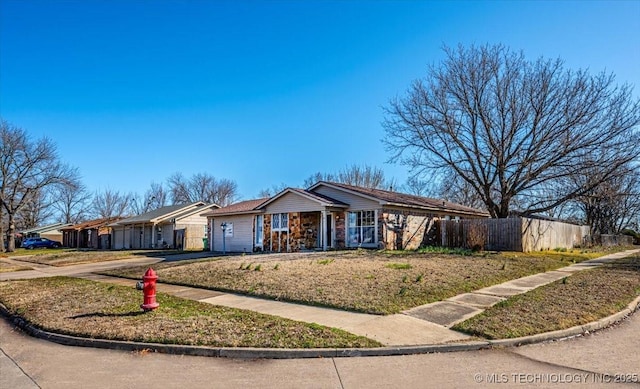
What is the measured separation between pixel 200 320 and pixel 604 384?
594 cm

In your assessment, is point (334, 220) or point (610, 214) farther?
point (610, 214)

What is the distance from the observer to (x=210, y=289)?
1095cm

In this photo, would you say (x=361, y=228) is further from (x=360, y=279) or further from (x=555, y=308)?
(x=555, y=308)

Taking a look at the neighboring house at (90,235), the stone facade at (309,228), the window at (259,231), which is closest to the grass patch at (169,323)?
the stone facade at (309,228)

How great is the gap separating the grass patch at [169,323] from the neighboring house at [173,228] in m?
25.1

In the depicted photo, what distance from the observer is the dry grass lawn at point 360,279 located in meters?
8.89

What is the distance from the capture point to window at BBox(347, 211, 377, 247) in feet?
73.6

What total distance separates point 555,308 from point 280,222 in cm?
1922

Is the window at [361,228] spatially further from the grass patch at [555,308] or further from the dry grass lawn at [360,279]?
the grass patch at [555,308]

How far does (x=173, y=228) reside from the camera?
3588 cm

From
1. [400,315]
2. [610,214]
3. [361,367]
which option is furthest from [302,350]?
[610,214]

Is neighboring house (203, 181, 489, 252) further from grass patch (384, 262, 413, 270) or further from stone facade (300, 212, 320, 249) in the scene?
grass patch (384, 262, 413, 270)

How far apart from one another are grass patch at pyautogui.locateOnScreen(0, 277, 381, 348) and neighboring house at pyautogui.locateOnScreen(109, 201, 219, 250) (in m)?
25.1

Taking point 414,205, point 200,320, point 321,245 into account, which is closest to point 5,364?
point 200,320
